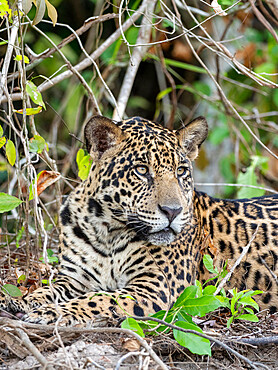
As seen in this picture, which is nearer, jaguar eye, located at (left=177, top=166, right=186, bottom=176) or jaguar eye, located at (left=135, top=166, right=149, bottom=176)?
jaguar eye, located at (left=135, top=166, right=149, bottom=176)

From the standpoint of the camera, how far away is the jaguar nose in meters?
4.74

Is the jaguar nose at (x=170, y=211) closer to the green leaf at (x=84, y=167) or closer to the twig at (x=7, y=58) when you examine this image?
the green leaf at (x=84, y=167)

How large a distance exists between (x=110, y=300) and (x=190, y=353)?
79 centimetres

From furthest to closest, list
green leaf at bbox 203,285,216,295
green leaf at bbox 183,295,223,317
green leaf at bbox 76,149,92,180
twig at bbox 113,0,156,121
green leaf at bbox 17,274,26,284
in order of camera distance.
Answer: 1. twig at bbox 113,0,156,121
2. green leaf at bbox 76,149,92,180
3. green leaf at bbox 17,274,26,284
4. green leaf at bbox 203,285,216,295
5. green leaf at bbox 183,295,223,317

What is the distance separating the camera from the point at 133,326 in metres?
3.81

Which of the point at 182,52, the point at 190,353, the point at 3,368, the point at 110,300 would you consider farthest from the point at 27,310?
the point at 182,52

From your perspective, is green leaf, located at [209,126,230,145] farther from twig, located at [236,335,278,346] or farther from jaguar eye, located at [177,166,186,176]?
twig, located at [236,335,278,346]

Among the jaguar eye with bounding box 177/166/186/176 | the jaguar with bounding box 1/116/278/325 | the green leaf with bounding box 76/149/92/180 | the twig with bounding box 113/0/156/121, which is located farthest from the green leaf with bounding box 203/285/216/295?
the twig with bounding box 113/0/156/121

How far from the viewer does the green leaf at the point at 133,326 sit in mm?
3798

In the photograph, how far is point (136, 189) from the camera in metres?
5.00

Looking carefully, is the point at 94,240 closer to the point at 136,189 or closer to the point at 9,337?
the point at 136,189

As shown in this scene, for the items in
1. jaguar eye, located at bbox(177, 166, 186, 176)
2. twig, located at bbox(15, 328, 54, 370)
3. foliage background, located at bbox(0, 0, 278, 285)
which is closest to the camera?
twig, located at bbox(15, 328, 54, 370)

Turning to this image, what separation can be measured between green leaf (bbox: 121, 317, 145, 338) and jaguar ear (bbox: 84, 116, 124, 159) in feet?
6.08

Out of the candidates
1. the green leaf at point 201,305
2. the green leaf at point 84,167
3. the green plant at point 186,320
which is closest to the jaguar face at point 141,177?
the green leaf at point 84,167
